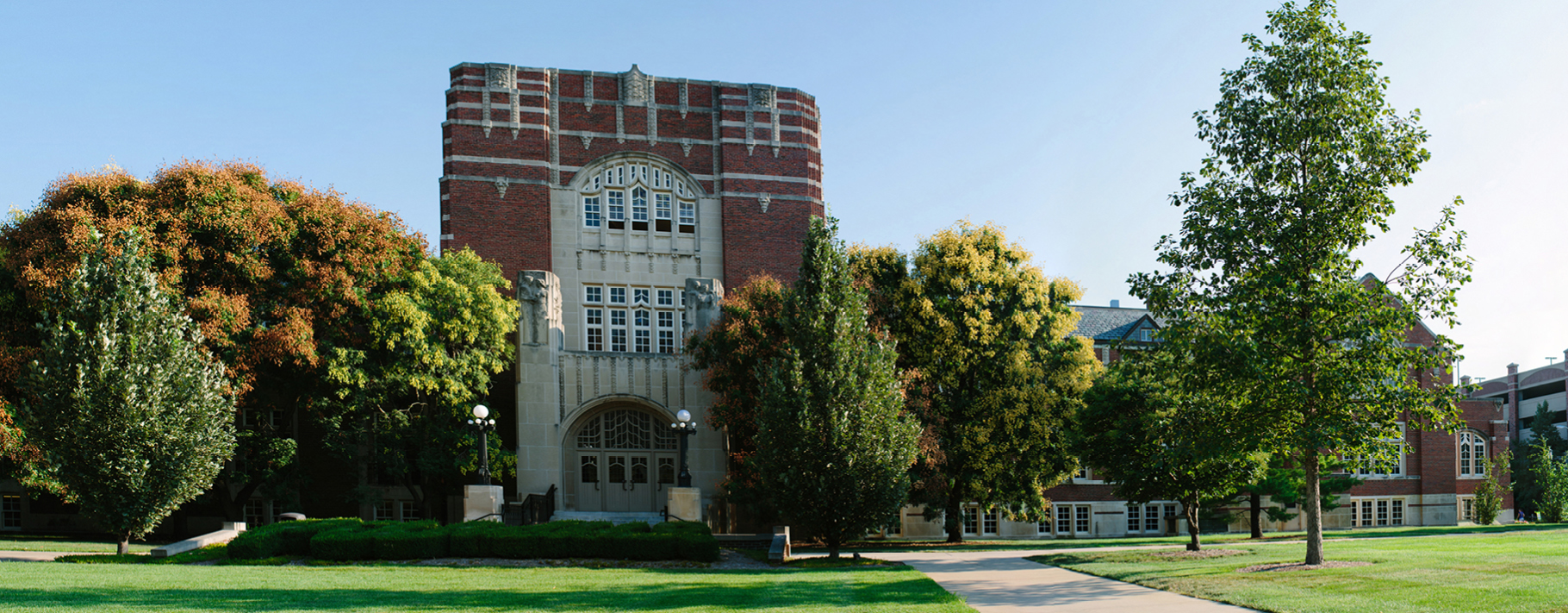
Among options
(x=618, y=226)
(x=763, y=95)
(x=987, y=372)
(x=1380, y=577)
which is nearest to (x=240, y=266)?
(x=618, y=226)

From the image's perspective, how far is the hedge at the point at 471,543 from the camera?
68.7ft

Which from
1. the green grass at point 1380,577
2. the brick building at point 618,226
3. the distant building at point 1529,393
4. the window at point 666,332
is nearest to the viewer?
the green grass at point 1380,577

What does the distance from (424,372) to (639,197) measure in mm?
10930

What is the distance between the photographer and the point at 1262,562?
19547mm

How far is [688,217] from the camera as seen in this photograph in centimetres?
3853

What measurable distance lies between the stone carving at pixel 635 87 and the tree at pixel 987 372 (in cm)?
1269

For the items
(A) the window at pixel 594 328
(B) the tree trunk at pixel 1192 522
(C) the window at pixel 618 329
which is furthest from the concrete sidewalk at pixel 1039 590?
(A) the window at pixel 594 328

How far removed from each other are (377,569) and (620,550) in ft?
16.0

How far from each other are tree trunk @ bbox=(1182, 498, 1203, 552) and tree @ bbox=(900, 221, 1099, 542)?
14.4ft

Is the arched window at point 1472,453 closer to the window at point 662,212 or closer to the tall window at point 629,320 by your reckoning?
the tall window at point 629,320

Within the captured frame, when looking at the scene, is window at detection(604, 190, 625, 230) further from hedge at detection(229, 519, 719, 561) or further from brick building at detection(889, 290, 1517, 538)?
brick building at detection(889, 290, 1517, 538)

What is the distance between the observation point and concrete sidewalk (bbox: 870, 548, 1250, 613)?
1454 cm

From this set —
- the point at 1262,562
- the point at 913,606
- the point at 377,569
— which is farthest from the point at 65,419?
the point at 1262,562

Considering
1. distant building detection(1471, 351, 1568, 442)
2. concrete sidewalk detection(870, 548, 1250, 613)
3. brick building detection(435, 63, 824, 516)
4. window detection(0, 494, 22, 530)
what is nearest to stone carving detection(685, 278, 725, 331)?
brick building detection(435, 63, 824, 516)
